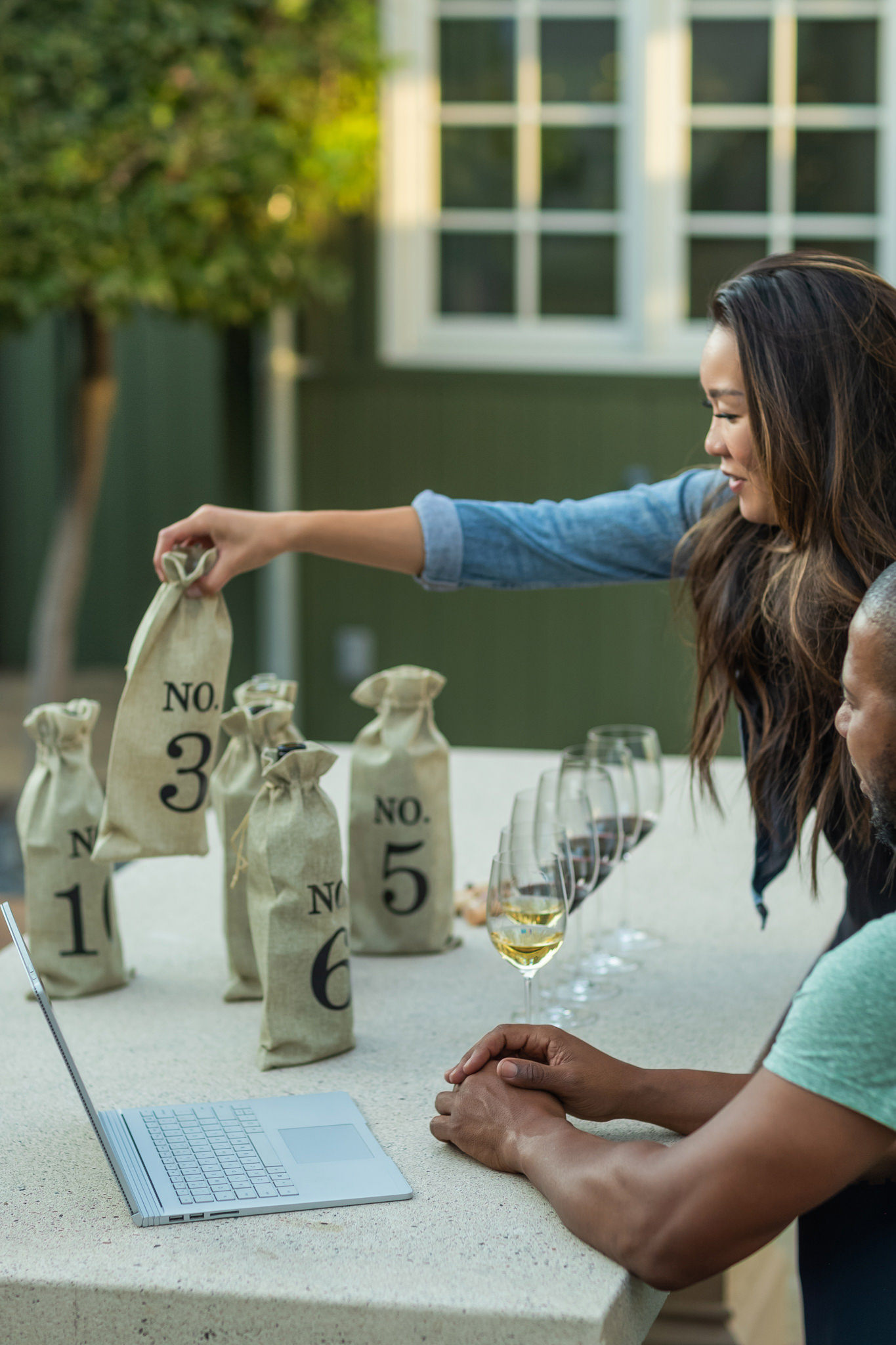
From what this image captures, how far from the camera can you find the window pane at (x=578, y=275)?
4387 millimetres

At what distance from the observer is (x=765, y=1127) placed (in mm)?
815

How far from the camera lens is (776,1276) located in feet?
6.97

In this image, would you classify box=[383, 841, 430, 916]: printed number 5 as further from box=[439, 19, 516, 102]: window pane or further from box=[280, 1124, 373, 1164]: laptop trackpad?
box=[439, 19, 516, 102]: window pane

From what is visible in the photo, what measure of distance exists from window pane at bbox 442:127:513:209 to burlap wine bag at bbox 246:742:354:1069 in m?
3.57

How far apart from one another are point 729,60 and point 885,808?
3905 millimetres

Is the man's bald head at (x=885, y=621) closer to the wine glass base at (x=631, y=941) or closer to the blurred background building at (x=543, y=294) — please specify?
the wine glass base at (x=631, y=941)

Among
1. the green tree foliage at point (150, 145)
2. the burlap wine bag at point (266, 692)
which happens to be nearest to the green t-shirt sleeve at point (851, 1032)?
the burlap wine bag at point (266, 692)

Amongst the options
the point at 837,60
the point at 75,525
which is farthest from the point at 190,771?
the point at 837,60

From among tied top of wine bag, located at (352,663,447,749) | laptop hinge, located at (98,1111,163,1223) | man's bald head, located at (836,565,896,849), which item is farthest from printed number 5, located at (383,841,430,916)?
man's bald head, located at (836,565,896,849)

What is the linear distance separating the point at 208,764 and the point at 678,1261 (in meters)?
0.62

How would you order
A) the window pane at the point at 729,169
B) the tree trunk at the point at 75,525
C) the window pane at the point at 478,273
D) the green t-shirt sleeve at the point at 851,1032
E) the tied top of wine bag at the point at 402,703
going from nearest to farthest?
1. the green t-shirt sleeve at the point at 851,1032
2. the tied top of wine bag at the point at 402,703
3. the tree trunk at the point at 75,525
4. the window pane at the point at 729,169
5. the window pane at the point at 478,273

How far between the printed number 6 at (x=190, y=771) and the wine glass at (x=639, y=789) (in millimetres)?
418

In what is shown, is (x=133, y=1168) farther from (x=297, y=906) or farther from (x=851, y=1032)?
(x=851, y=1032)

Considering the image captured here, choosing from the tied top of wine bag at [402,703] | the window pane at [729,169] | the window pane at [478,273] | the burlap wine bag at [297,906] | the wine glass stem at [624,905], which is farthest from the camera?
the window pane at [478,273]
